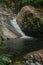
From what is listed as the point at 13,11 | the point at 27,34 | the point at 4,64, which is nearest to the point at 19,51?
the point at 4,64

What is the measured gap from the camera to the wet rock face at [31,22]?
22.8 metres

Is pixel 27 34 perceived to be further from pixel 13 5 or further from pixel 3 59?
pixel 3 59

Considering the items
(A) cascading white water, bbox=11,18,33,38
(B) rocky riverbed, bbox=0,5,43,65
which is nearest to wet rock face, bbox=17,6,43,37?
(A) cascading white water, bbox=11,18,33,38

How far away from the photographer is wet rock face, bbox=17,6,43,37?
22.8 metres

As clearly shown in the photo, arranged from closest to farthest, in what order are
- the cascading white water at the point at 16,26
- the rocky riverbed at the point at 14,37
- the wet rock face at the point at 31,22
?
the rocky riverbed at the point at 14,37, the wet rock face at the point at 31,22, the cascading white water at the point at 16,26

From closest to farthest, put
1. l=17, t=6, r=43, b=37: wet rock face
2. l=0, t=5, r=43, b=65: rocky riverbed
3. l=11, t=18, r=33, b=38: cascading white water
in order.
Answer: l=0, t=5, r=43, b=65: rocky riverbed, l=17, t=6, r=43, b=37: wet rock face, l=11, t=18, r=33, b=38: cascading white water

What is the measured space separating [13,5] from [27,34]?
9640mm

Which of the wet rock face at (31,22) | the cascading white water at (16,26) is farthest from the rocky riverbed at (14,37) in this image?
the wet rock face at (31,22)

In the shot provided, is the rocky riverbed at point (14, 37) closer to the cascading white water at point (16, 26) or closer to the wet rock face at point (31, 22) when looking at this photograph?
the cascading white water at point (16, 26)

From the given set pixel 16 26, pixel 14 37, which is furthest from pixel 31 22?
pixel 14 37

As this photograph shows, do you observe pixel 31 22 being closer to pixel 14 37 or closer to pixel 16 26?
pixel 16 26

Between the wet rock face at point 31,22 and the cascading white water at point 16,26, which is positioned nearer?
the wet rock face at point 31,22

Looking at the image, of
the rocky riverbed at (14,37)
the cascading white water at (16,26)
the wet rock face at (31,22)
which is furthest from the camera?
the cascading white water at (16,26)

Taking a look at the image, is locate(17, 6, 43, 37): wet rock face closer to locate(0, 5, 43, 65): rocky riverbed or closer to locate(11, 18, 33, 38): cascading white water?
locate(11, 18, 33, 38): cascading white water
